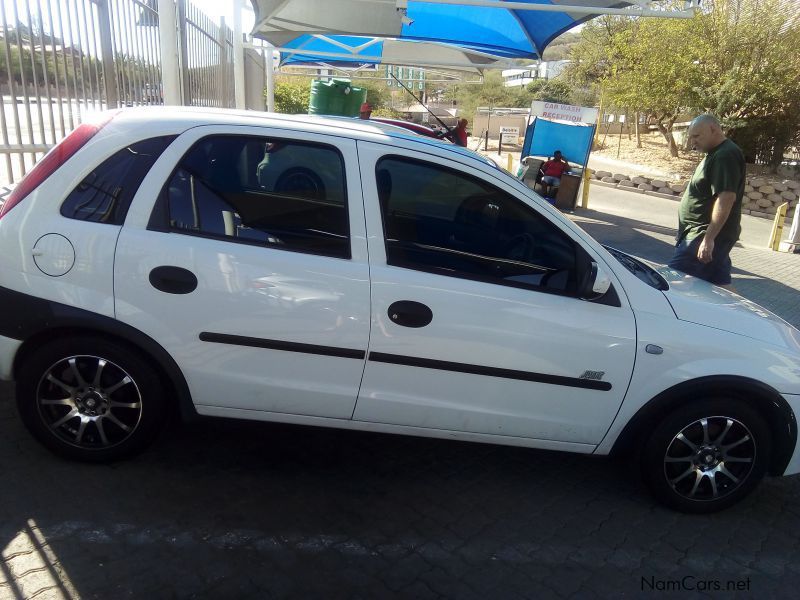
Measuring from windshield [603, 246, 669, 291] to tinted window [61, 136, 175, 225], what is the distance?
2344 millimetres

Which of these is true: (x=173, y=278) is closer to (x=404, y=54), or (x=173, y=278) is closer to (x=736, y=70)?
(x=404, y=54)

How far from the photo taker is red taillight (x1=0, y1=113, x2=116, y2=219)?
3.02 metres

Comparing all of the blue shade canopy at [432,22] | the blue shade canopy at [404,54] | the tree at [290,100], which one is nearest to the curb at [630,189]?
the blue shade canopy at [404,54]

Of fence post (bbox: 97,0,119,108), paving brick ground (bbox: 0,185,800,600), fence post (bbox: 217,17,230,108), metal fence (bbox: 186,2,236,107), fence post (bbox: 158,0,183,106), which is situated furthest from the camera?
fence post (bbox: 217,17,230,108)

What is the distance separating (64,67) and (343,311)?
12.7ft

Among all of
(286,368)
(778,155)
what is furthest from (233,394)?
(778,155)

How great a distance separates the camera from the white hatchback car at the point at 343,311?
9.60ft

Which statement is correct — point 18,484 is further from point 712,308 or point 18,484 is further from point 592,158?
point 592,158

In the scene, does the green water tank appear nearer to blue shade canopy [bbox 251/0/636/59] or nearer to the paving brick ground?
blue shade canopy [bbox 251/0/636/59]

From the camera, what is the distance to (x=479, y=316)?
2.95 meters

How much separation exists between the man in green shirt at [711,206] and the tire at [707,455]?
6.80 ft

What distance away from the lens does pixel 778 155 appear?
1831 centimetres

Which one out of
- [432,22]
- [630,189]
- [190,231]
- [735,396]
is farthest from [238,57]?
[630,189]

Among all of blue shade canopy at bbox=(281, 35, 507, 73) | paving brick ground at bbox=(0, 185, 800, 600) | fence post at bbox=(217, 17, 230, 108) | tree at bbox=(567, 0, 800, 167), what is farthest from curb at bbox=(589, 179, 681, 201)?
paving brick ground at bbox=(0, 185, 800, 600)
